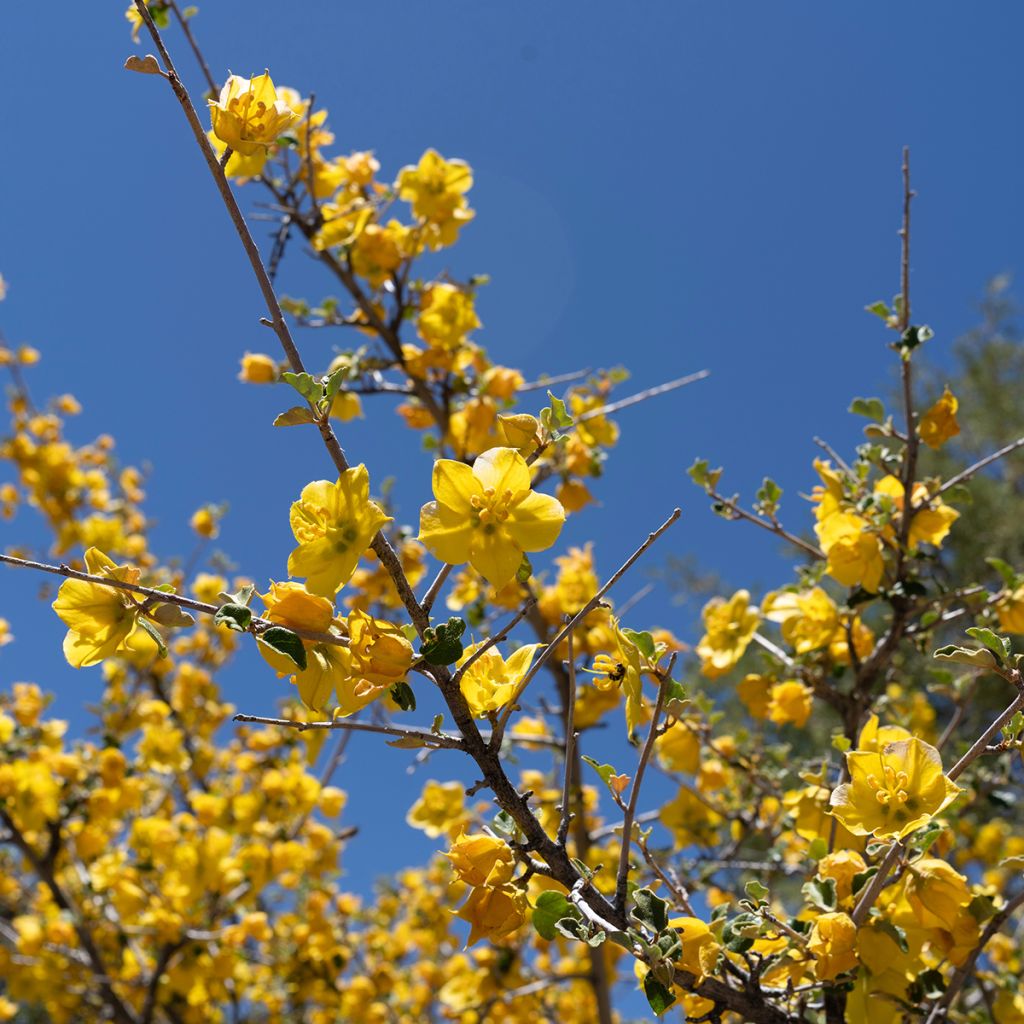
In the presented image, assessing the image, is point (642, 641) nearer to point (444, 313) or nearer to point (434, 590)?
point (434, 590)

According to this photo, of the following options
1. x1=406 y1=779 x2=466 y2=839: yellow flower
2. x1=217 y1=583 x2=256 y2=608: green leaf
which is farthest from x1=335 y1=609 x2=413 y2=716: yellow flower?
x1=406 y1=779 x2=466 y2=839: yellow flower

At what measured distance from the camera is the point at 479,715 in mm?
1309

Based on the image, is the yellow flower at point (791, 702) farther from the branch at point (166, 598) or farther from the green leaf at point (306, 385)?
the green leaf at point (306, 385)

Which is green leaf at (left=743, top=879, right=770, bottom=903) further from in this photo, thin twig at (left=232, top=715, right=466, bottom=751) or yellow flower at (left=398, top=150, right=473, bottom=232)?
yellow flower at (left=398, top=150, right=473, bottom=232)

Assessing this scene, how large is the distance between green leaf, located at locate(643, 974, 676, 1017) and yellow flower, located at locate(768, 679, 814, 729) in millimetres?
1461

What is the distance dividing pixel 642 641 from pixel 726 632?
1461 mm

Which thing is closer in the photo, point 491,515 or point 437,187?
point 491,515

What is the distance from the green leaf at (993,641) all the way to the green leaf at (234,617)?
1017 millimetres

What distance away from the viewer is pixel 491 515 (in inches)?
50.7

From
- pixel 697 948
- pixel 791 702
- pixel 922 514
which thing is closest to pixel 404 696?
pixel 697 948

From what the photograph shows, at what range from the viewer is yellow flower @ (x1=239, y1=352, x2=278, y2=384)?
372 cm

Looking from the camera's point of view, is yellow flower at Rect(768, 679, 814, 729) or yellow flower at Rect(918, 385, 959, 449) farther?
yellow flower at Rect(768, 679, 814, 729)

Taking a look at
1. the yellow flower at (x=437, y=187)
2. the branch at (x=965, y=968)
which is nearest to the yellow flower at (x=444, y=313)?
the yellow flower at (x=437, y=187)

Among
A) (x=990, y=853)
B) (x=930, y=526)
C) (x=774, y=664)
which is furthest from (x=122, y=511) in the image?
(x=990, y=853)
